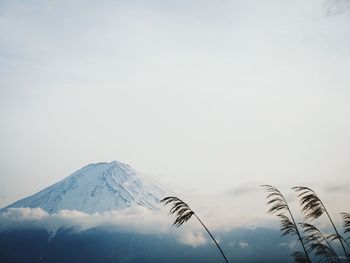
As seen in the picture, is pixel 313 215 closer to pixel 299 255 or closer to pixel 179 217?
pixel 299 255

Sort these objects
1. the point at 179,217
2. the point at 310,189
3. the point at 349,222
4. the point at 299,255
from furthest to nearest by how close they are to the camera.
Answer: the point at 299,255 → the point at 349,222 → the point at 310,189 → the point at 179,217

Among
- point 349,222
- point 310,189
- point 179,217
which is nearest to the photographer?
point 179,217

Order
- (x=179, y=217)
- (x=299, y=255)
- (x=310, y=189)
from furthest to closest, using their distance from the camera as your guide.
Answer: (x=299, y=255) < (x=310, y=189) < (x=179, y=217)

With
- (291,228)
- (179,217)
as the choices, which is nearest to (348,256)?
(291,228)

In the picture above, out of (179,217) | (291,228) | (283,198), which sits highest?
(283,198)

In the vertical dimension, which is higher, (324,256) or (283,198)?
(283,198)

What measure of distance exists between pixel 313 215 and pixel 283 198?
1244 mm

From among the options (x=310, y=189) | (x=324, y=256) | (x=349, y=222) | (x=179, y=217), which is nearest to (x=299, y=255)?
(x=324, y=256)

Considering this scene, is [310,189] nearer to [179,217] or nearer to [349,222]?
[349,222]

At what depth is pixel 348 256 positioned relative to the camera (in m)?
11.1

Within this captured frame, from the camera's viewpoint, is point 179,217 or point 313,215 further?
point 313,215

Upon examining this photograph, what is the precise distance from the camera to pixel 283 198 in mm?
11859

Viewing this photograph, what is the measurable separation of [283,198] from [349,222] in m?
1.83

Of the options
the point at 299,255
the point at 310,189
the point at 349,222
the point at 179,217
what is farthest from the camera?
the point at 299,255
